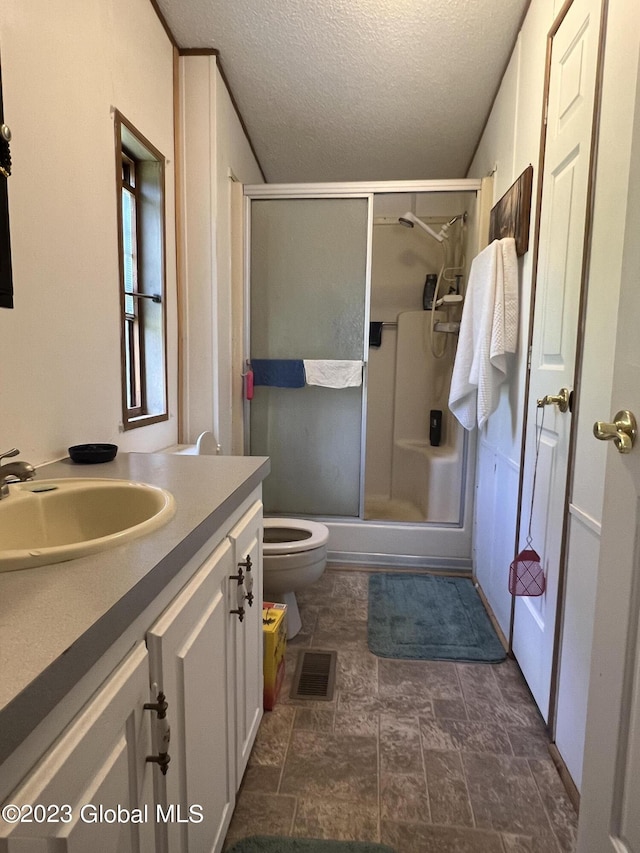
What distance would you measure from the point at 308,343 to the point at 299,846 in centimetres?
210

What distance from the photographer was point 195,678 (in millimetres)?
774

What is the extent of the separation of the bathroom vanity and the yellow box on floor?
1.14ft

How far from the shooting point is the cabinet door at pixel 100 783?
41 cm

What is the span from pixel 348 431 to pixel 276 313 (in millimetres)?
787

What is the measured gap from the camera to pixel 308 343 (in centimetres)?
259

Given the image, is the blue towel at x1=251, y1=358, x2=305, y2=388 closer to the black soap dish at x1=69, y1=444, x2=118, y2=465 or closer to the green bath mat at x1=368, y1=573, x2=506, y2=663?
the green bath mat at x1=368, y1=573, x2=506, y2=663

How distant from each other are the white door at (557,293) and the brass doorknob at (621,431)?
545 millimetres

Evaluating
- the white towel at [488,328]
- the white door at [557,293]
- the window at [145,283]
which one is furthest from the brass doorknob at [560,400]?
the window at [145,283]

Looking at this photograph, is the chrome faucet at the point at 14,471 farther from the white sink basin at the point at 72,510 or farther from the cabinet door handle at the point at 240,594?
the cabinet door handle at the point at 240,594

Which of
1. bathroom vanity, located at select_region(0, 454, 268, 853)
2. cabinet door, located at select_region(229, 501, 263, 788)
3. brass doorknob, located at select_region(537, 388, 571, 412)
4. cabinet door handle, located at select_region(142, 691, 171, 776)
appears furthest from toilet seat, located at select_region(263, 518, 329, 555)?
cabinet door handle, located at select_region(142, 691, 171, 776)

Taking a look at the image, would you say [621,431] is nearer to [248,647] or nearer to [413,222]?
[248,647]

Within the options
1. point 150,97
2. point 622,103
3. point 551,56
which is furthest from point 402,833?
point 150,97

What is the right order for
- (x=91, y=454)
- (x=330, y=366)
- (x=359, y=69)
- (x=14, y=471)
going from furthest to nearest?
1. (x=330, y=366)
2. (x=359, y=69)
3. (x=91, y=454)
4. (x=14, y=471)

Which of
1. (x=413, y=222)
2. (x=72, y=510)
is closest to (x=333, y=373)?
(x=413, y=222)
